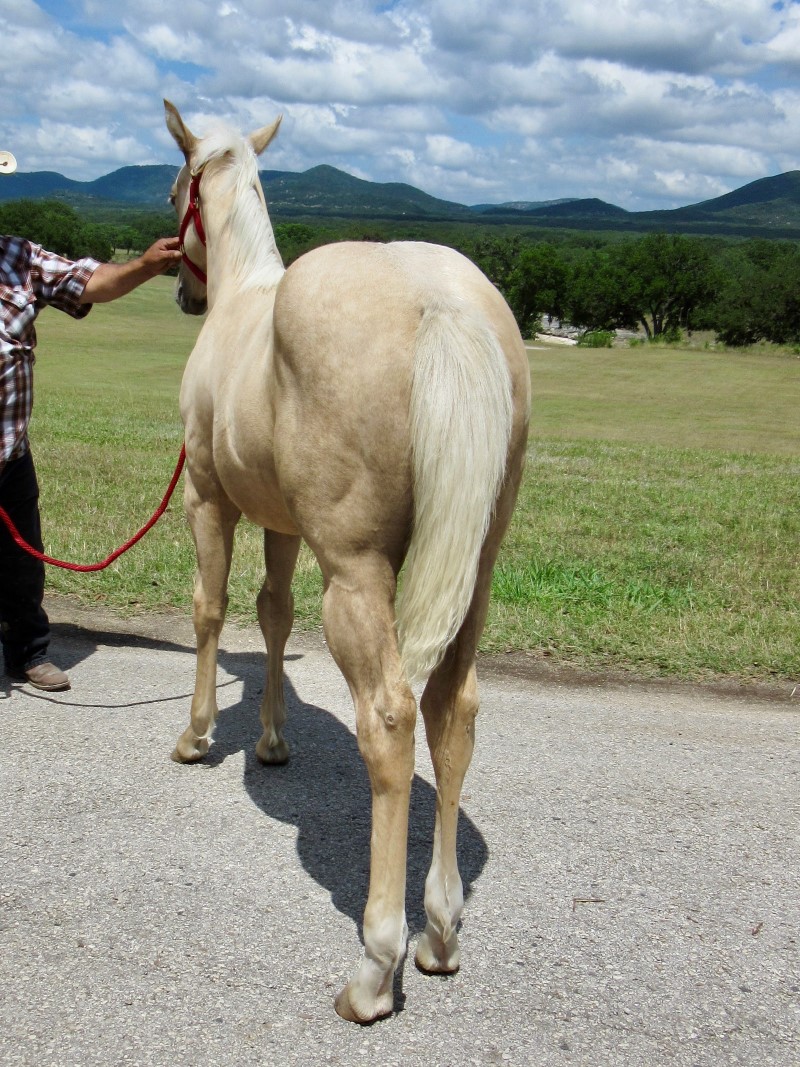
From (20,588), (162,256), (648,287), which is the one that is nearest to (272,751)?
(20,588)

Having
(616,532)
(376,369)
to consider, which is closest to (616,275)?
(616,532)

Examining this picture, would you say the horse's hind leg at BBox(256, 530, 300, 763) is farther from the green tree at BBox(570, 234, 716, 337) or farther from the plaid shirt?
the green tree at BBox(570, 234, 716, 337)

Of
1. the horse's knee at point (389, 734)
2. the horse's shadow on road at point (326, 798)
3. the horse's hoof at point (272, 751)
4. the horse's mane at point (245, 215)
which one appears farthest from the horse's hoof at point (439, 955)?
the horse's mane at point (245, 215)

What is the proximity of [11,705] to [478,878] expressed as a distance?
2.55 meters

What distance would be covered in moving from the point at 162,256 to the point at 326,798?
Result: 2.55m

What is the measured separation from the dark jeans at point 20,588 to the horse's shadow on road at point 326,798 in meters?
0.93

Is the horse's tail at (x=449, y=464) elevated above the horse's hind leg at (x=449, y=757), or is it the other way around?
the horse's tail at (x=449, y=464)

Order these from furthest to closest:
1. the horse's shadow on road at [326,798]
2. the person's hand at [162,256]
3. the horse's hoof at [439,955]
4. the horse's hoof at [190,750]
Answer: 1. the person's hand at [162,256]
2. the horse's hoof at [190,750]
3. the horse's shadow on road at [326,798]
4. the horse's hoof at [439,955]

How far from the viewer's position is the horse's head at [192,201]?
4035 millimetres

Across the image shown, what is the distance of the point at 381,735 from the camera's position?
2541 mm

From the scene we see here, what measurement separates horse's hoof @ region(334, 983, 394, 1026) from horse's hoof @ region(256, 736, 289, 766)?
5.15 feet

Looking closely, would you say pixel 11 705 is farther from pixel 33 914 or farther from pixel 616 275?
pixel 616 275

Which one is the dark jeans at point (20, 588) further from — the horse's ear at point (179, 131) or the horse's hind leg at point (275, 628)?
the horse's ear at point (179, 131)

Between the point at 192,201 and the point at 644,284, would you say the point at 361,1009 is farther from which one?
the point at 644,284
